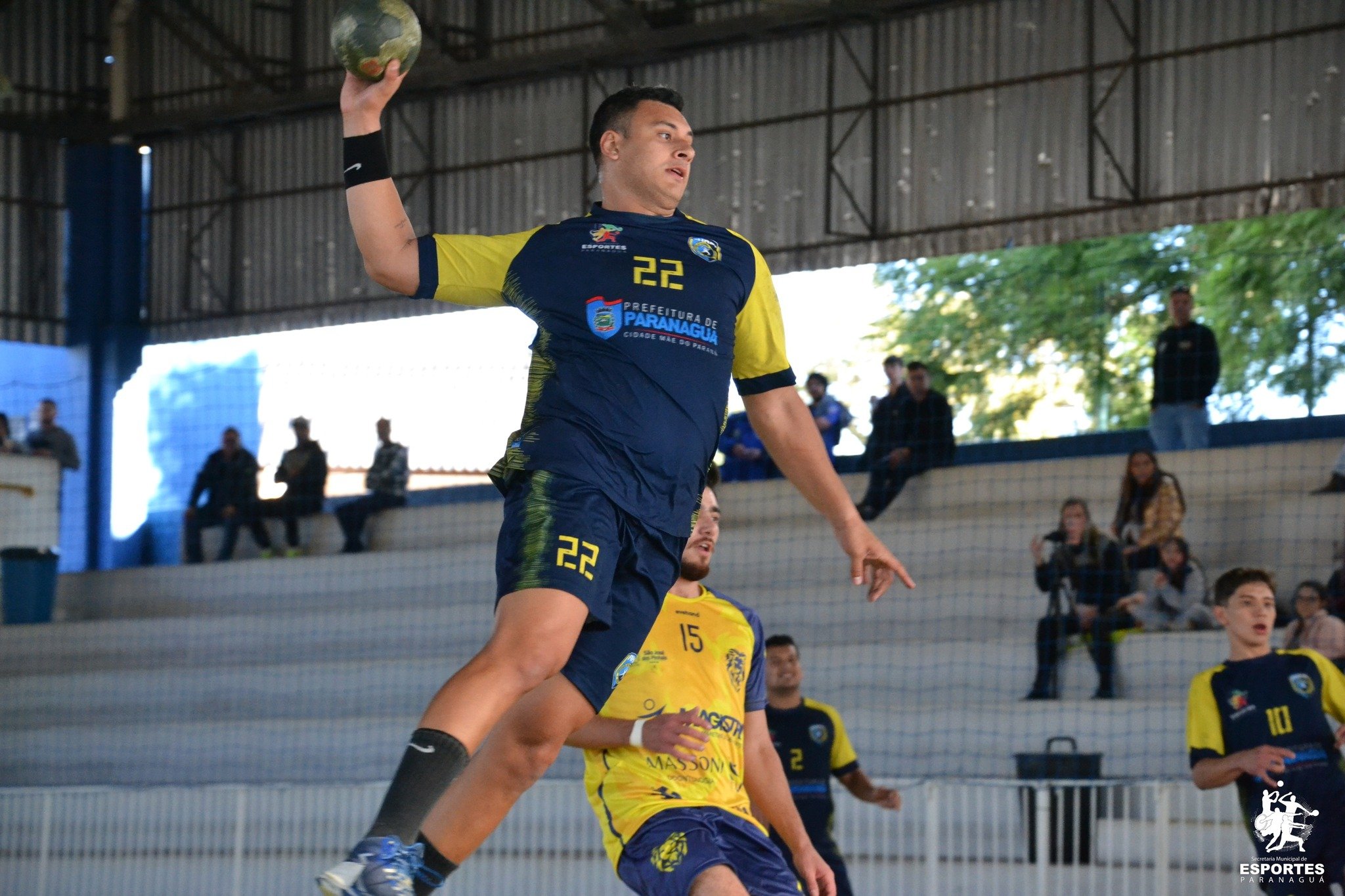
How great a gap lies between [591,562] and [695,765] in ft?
5.93

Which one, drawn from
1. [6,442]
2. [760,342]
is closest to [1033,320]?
[6,442]

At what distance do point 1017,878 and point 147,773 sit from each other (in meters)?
8.46

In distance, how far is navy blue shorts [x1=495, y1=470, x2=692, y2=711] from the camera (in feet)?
12.5

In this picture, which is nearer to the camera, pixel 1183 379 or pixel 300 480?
pixel 1183 379

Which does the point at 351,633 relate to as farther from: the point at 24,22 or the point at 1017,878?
the point at 24,22

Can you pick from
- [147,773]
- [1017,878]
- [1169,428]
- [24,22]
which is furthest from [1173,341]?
[24,22]

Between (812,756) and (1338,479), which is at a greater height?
(1338,479)

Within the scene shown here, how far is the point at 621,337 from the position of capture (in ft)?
13.4

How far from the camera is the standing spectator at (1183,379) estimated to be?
14.0 metres

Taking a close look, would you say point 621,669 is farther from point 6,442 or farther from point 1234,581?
point 6,442

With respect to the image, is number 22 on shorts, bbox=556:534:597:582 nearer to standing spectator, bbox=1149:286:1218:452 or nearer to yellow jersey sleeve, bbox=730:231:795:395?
yellow jersey sleeve, bbox=730:231:795:395

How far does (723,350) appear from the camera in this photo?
14.0ft

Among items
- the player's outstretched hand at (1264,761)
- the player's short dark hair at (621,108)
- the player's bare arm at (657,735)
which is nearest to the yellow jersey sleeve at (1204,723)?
the player's outstretched hand at (1264,761)

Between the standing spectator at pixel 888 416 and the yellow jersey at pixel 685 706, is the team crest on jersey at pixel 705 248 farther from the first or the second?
the standing spectator at pixel 888 416
